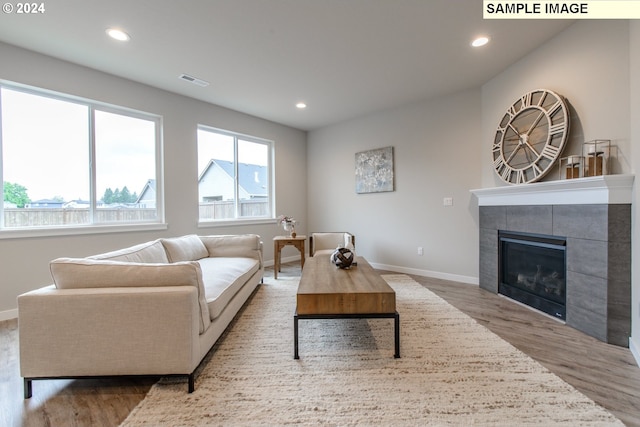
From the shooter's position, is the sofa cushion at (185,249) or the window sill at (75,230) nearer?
the window sill at (75,230)

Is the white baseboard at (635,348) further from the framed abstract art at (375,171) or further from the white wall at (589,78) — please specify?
the framed abstract art at (375,171)

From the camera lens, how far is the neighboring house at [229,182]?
4.53 meters

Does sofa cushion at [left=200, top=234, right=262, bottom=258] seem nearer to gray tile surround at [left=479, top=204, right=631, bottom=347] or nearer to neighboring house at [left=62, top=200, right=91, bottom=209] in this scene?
neighboring house at [left=62, top=200, right=91, bottom=209]

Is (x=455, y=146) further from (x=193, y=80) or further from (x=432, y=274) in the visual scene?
(x=193, y=80)

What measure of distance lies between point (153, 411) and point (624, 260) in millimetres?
3367

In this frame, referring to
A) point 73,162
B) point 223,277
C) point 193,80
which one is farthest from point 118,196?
point 223,277

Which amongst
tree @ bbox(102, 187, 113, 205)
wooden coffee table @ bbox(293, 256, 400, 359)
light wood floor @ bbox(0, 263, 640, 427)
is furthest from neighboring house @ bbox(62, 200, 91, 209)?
wooden coffee table @ bbox(293, 256, 400, 359)

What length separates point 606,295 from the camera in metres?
2.18

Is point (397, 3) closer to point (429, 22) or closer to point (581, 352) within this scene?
point (429, 22)

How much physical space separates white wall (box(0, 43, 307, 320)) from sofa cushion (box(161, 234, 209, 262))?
823 mm

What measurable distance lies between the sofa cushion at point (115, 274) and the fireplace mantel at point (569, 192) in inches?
122

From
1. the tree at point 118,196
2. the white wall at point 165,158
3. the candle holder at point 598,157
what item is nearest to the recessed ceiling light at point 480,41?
the candle holder at point 598,157

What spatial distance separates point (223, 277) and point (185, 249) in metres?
0.93

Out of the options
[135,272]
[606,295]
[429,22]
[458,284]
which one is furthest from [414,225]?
[135,272]
